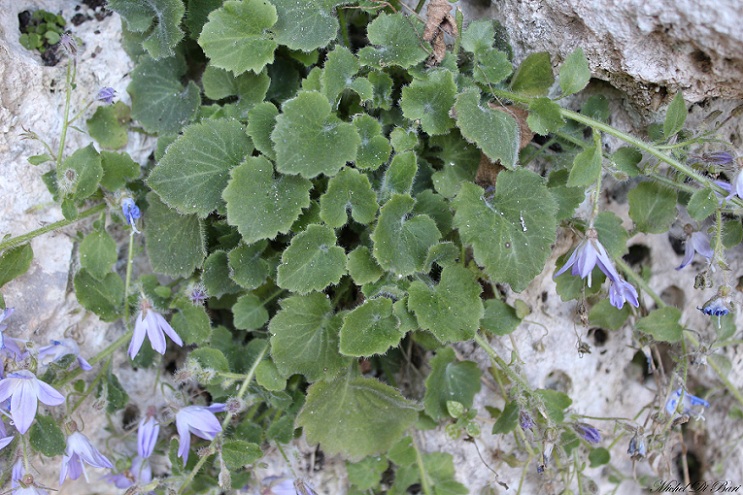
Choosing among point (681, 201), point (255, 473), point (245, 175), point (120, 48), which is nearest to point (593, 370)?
point (681, 201)

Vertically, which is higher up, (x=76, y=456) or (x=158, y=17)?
(x=158, y=17)

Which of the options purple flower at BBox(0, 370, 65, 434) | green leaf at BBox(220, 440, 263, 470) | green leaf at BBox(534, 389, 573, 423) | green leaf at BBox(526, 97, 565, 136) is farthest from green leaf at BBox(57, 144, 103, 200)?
green leaf at BBox(534, 389, 573, 423)

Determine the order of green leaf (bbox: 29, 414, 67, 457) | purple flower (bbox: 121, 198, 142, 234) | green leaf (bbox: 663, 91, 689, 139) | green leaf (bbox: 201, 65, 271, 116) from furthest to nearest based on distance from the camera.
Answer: green leaf (bbox: 201, 65, 271, 116), purple flower (bbox: 121, 198, 142, 234), green leaf (bbox: 29, 414, 67, 457), green leaf (bbox: 663, 91, 689, 139)

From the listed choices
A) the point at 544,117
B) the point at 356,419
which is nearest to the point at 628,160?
the point at 544,117

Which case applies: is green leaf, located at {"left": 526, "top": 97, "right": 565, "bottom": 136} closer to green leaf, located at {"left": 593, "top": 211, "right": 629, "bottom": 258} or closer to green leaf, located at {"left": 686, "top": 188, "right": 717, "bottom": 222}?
green leaf, located at {"left": 593, "top": 211, "right": 629, "bottom": 258}

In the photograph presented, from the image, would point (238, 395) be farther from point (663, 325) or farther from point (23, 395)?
point (663, 325)
